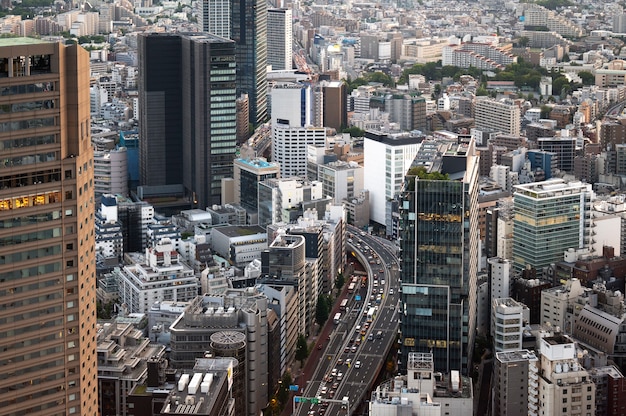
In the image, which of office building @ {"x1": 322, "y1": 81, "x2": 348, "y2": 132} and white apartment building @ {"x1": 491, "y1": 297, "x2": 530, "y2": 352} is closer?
white apartment building @ {"x1": 491, "y1": 297, "x2": 530, "y2": 352}

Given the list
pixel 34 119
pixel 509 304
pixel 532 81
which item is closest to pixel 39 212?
pixel 34 119

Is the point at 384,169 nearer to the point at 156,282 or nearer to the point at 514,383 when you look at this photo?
the point at 156,282

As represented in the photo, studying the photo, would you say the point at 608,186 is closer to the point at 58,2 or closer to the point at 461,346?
the point at 461,346

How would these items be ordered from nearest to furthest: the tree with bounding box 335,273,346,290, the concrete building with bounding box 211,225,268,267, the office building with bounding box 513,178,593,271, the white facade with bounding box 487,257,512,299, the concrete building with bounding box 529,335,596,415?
the concrete building with bounding box 529,335,596,415, the white facade with bounding box 487,257,512,299, the office building with bounding box 513,178,593,271, the tree with bounding box 335,273,346,290, the concrete building with bounding box 211,225,268,267

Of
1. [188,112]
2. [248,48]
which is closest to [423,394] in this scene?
[188,112]

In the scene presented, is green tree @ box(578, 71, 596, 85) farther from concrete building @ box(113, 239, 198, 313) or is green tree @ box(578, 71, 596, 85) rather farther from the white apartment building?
the white apartment building

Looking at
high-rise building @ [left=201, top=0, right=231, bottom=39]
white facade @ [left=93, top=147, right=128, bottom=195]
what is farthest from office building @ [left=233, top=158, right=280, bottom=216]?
high-rise building @ [left=201, top=0, right=231, bottom=39]
